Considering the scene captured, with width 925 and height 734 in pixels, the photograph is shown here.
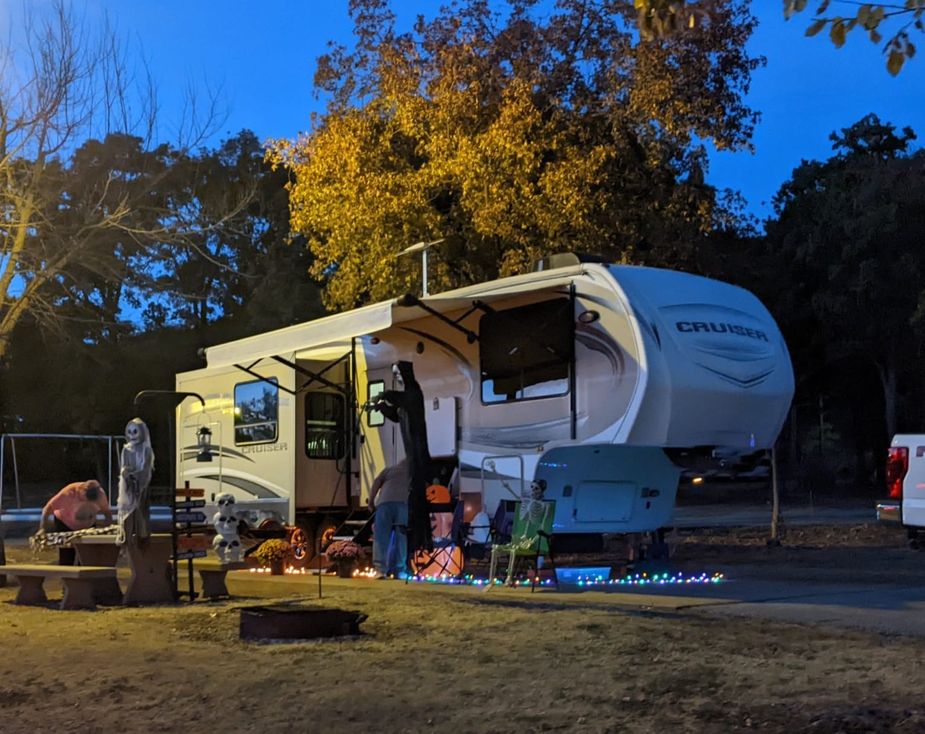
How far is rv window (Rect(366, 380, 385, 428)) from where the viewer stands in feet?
43.5

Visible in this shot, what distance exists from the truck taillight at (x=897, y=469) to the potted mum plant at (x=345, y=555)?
248 inches

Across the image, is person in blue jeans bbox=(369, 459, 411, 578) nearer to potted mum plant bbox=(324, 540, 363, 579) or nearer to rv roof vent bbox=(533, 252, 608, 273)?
potted mum plant bbox=(324, 540, 363, 579)

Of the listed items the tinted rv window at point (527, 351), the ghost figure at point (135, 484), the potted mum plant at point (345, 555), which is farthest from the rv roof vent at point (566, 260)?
the ghost figure at point (135, 484)

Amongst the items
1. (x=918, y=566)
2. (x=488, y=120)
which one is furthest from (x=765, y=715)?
(x=488, y=120)

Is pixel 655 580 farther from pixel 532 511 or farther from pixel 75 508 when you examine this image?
pixel 75 508

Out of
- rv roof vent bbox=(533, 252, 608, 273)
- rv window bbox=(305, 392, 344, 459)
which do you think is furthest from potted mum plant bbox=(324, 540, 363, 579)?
rv roof vent bbox=(533, 252, 608, 273)

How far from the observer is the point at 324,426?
564 inches

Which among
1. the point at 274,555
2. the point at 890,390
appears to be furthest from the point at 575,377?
the point at 890,390

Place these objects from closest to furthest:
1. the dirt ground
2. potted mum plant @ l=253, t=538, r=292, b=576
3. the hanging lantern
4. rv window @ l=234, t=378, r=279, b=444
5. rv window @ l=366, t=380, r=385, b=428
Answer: the dirt ground, potted mum plant @ l=253, t=538, r=292, b=576, rv window @ l=366, t=380, r=385, b=428, rv window @ l=234, t=378, r=279, b=444, the hanging lantern

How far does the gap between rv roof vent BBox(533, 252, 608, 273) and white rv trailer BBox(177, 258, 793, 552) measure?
3.2 inches

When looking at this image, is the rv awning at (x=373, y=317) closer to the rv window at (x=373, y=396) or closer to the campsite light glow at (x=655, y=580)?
the rv window at (x=373, y=396)

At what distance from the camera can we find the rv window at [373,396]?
43.5 feet

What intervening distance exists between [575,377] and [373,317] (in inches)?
92.1

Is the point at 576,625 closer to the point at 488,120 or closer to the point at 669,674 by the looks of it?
the point at 669,674
